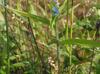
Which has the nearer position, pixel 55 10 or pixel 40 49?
pixel 55 10

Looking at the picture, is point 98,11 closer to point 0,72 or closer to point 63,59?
point 63,59

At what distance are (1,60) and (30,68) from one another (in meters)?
0.17

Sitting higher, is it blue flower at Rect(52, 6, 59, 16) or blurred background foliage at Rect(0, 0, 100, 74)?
blue flower at Rect(52, 6, 59, 16)

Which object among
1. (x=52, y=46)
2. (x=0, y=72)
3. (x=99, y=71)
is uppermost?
(x=99, y=71)

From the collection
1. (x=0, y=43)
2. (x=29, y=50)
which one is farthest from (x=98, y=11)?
(x=0, y=43)

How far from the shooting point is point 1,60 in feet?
5.16

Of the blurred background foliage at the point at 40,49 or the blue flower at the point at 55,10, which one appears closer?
the blue flower at the point at 55,10

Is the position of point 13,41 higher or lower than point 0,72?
higher

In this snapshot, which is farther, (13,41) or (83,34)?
(83,34)

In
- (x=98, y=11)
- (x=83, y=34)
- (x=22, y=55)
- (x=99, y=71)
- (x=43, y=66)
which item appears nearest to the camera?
(x=99, y=71)

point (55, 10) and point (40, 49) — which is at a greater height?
point (55, 10)

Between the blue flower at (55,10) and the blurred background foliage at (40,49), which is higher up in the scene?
the blue flower at (55,10)

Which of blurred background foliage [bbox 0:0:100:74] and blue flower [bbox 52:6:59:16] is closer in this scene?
blue flower [bbox 52:6:59:16]

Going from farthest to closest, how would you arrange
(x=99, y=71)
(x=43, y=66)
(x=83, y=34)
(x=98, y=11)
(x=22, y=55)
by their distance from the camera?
(x=83, y=34)
(x=98, y=11)
(x=22, y=55)
(x=43, y=66)
(x=99, y=71)
